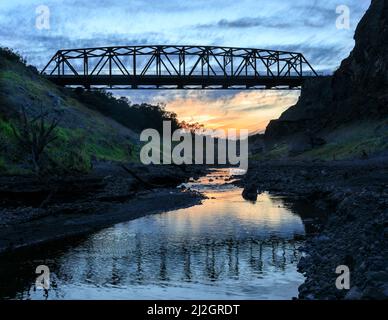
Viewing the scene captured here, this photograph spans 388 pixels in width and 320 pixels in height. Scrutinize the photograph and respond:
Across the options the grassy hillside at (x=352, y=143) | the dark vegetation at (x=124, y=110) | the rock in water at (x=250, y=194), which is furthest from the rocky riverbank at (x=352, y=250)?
the dark vegetation at (x=124, y=110)

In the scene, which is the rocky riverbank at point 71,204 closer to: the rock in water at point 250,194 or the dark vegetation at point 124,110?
the rock in water at point 250,194

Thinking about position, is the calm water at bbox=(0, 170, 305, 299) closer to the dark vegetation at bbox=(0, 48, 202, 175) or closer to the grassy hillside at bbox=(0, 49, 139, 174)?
the dark vegetation at bbox=(0, 48, 202, 175)

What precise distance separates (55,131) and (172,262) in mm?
47349

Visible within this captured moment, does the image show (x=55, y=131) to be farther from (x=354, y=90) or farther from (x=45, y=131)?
(x=354, y=90)

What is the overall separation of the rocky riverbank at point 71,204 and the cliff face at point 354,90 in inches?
1958

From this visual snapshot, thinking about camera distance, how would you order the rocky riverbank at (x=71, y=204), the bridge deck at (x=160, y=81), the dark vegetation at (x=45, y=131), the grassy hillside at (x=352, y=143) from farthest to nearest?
1. the bridge deck at (x=160, y=81)
2. the grassy hillside at (x=352, y=143)
3. the dark vegetation at (x=45, y=131)
4. the rocky riverbank at (x=71, y=204)

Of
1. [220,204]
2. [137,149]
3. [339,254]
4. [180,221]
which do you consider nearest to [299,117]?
[137,149]

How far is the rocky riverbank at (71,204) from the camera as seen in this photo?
2530 cm

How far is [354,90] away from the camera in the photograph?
103938 mm

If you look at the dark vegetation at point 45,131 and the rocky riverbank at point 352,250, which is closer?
the rocky riverbank at point 352,250
